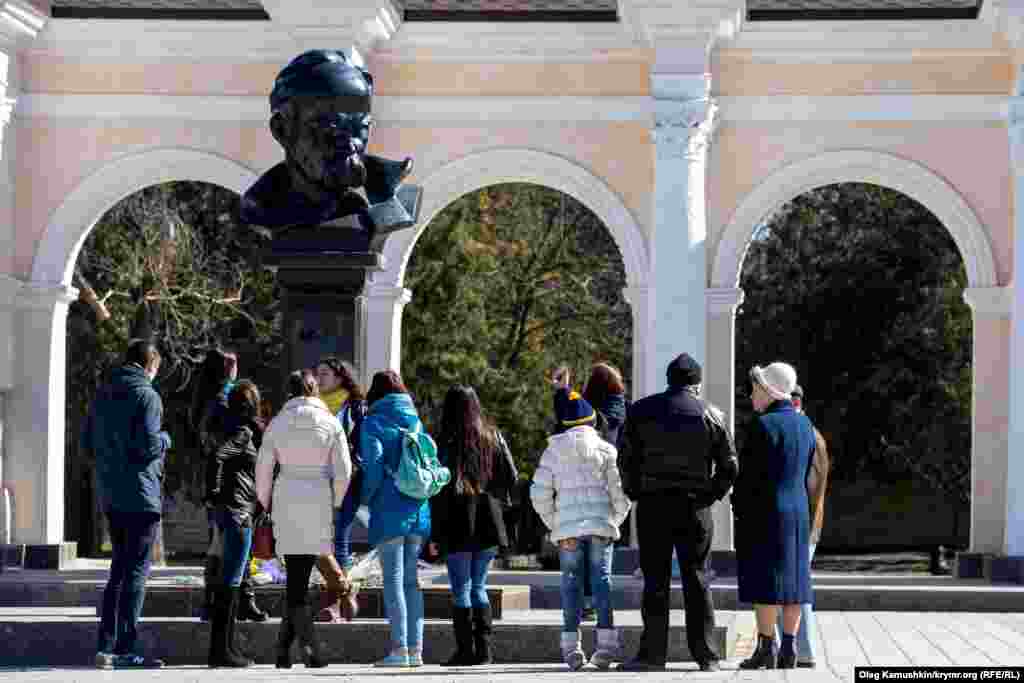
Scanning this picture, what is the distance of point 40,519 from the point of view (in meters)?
23.5

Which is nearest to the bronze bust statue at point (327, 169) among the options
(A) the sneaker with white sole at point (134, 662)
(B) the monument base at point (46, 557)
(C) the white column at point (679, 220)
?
(A) the sneaker with white sole at point (134, 662)

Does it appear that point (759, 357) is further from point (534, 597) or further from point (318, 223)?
point (318, 223)

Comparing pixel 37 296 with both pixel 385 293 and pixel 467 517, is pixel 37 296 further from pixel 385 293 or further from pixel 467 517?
pixel 467 517

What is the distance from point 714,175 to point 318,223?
9.98 metres

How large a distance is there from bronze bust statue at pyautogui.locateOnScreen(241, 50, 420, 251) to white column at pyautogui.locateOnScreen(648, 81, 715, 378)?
8.64m

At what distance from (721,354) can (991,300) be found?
2.54m

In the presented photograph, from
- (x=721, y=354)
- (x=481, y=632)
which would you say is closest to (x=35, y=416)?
(x=721, y=354)

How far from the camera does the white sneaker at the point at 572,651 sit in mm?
12883

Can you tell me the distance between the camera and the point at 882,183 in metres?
23.4

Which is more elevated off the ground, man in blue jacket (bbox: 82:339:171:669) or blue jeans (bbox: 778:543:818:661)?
man in blue jacket (bbox: 82:339:171:669)

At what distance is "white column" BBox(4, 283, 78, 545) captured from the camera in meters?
23.5

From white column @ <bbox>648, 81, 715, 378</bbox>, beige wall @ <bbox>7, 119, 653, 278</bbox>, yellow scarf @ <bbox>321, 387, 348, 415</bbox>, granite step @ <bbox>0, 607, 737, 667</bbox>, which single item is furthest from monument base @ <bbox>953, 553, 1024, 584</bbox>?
yellow scarf @ <bbox>321, 387, 348, 415</bbox>

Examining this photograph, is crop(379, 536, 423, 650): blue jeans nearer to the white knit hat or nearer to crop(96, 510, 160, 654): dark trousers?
crop(96, 510, 160, 654): dark trousers

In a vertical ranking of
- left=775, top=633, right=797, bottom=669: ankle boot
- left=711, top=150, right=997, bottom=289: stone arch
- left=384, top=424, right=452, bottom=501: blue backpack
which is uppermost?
left=711, top=150, right=997, bottom=289: stone arch
